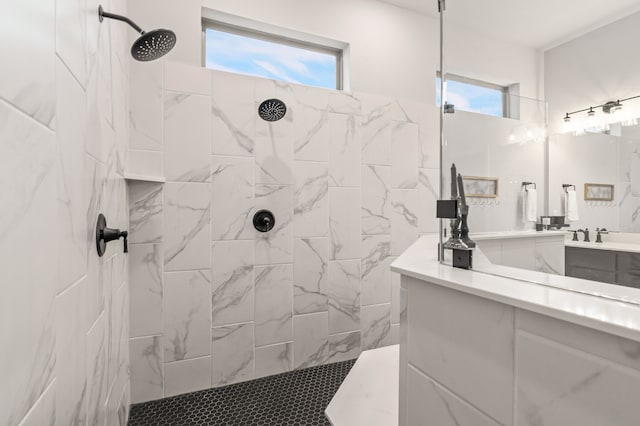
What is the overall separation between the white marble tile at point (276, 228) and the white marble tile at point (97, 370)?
980mm

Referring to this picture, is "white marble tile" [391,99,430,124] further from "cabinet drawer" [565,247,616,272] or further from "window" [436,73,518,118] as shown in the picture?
"cabinet drawer" [565,247,616,272]

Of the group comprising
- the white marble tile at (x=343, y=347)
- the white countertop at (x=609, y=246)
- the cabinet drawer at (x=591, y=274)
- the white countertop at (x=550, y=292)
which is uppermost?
the white countertop at (x=609, y=246)

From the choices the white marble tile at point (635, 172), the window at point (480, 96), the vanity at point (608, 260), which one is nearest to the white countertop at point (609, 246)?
the vanity at point (608, 260)

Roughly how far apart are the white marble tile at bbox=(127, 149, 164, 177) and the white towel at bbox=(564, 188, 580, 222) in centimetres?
182

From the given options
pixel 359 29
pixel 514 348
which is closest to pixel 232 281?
pixel 514 348

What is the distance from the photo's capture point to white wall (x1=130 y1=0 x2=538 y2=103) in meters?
1.78

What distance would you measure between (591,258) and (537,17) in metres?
0.60

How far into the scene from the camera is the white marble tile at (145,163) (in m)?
1.70

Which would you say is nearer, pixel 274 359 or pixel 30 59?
pixel 30 59

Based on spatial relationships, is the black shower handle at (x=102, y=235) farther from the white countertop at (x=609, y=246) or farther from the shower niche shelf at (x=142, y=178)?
the white countertop at (x=609, y=246)

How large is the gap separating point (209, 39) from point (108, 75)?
106 cm

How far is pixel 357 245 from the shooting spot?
7.29 feet

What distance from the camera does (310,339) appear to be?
2105 mm

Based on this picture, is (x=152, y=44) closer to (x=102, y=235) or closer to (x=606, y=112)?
(x=102, y=235)
